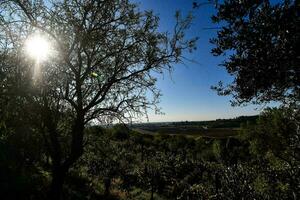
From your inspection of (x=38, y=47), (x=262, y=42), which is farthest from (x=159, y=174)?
(x=262, y=42)

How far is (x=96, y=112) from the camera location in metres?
14.7

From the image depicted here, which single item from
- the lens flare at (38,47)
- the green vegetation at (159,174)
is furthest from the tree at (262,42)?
the lens flare at (38,47)

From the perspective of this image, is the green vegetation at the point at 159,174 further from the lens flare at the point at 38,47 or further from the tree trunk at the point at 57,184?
the lens flare at the point at 38,47

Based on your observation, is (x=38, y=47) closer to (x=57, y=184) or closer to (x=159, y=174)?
(x=57, y=184)

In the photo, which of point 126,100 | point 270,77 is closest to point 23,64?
point 126,100

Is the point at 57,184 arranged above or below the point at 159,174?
above

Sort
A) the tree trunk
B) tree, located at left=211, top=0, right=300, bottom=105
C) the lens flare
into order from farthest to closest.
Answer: the tree trunk
the lens flare
tree, located at left=211, top=0, right=300, bottom=105

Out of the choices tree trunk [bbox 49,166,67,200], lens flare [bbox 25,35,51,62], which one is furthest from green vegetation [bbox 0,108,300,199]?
lens flare [bbox 25,35,51,62]

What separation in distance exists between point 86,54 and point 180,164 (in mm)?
32979

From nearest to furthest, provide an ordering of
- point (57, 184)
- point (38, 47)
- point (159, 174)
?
1. point (38, 47)
2. point (57, 184)
3. point (159, 174)

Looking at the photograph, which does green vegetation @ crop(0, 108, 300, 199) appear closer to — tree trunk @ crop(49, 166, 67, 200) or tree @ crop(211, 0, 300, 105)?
tree trunk @ crop(49, 166, 67, 200)

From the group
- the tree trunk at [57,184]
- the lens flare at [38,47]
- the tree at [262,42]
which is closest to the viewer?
the tree at [262,42]

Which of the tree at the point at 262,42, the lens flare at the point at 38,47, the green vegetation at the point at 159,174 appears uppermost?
the lens flare at the point at 38,47

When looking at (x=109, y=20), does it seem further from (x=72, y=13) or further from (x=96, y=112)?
(x=96, y=112)
